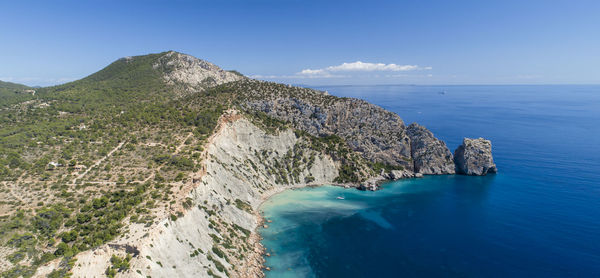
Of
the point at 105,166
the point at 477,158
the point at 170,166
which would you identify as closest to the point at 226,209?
the point at 170,166

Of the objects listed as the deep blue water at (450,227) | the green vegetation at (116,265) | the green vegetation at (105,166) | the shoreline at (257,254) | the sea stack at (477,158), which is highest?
the green vegetation at (105,166)

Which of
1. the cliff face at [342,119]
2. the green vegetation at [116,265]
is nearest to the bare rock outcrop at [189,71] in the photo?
the cliff face at [342,119]

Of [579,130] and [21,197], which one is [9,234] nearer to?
[21,197]

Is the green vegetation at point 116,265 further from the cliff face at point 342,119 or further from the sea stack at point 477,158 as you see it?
the sea stack at point 477,158

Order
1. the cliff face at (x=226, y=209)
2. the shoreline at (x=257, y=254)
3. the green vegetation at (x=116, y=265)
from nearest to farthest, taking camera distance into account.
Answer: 1. the green vegetation at (x=116, y=265)
2. the cliff face at (x=226, y=209)
3. the shoreline at (x=257, y=254)

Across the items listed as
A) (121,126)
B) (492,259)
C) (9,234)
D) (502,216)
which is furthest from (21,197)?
(502,216)
